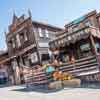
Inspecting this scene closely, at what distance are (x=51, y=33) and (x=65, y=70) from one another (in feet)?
41.7

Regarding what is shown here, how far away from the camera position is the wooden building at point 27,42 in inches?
892

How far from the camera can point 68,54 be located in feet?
67.4

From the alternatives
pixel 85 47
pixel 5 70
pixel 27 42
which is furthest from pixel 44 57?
pixel 5 70

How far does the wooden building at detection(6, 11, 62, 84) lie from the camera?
2267 centimetres

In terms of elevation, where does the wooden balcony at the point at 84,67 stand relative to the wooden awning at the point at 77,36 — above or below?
below

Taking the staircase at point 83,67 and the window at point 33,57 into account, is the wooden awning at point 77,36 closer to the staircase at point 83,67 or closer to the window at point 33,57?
the window at point 33,57

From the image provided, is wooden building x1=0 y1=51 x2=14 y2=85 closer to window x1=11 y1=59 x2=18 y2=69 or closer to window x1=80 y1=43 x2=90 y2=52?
window x1=11 y1=59 x2=18 y2=69

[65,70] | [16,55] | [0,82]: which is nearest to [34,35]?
[16,55]

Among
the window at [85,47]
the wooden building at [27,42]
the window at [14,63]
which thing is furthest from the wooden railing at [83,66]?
the window at [14,63]

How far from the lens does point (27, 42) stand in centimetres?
Result: 2377

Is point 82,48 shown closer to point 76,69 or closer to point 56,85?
point 76,69

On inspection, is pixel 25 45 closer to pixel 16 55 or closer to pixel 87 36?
pixel 16 55

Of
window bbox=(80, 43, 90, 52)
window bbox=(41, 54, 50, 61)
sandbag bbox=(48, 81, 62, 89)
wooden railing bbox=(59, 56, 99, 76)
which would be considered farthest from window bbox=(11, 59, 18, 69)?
sandbag bbox=(48, 81, 62, 89)

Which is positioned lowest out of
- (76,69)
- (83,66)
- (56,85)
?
(56,85)
